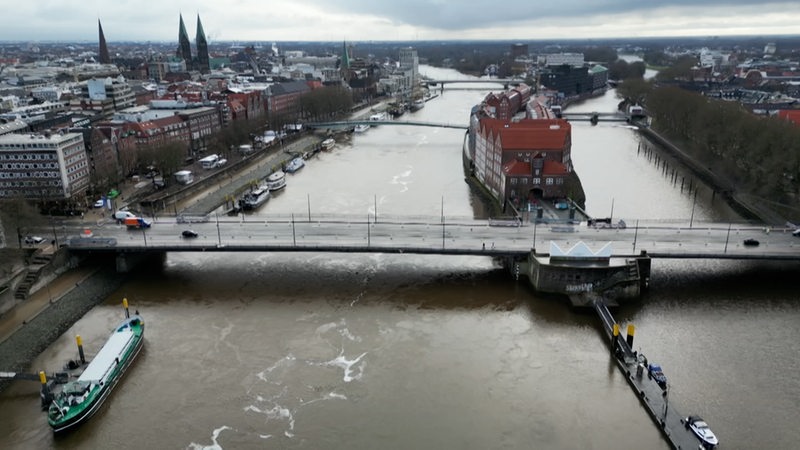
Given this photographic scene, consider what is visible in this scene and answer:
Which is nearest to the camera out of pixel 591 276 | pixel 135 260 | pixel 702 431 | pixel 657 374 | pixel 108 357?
pixel 702 431

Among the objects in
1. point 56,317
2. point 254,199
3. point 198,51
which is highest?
point 198,51

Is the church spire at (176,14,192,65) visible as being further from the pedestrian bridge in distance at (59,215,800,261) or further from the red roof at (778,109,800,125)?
the red roof at (778,109,800,125)

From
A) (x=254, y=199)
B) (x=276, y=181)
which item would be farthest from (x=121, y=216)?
(x=276, y=181)

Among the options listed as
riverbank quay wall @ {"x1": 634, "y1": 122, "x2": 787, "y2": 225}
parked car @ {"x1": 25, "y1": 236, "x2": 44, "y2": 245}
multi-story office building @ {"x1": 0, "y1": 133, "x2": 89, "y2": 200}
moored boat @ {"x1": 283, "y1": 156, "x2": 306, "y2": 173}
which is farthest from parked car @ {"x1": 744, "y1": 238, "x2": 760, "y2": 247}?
multi-story office building @ {"x1": 0, "y1": 133, "x2": 89, "y2": 200}

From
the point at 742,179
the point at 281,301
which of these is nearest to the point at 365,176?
the point at 281,301

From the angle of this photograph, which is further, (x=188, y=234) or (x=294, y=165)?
(x=294, y=165)

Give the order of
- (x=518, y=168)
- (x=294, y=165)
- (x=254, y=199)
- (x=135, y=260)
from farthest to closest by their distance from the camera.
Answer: (x=294, y=165)
(x=254, y=199)
(x=518, y=168)
(x=135, y=260)

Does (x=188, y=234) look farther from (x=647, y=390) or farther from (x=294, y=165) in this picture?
(x=294, y=165)

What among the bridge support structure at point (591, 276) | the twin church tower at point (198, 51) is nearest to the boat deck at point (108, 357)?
the bridge support structure at point (591, 276)
